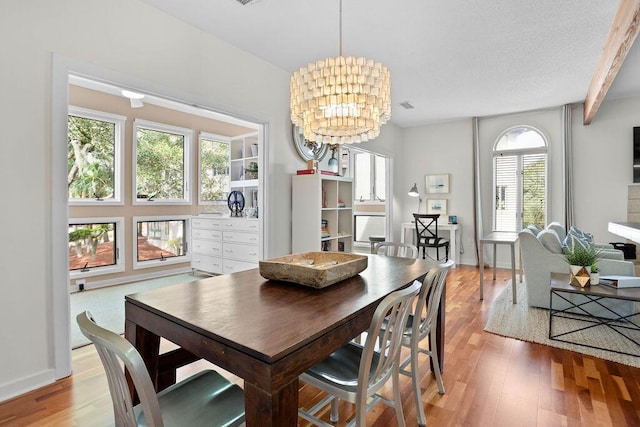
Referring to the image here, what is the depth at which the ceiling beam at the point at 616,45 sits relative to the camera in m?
2.21

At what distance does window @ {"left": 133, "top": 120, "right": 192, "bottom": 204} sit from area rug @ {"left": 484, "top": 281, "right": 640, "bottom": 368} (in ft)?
15.2

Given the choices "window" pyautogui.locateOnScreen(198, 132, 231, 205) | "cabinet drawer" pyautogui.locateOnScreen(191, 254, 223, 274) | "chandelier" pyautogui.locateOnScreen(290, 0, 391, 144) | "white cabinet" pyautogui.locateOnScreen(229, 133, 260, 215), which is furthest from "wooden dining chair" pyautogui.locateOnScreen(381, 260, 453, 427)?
"window" pyautogui.locateOnScreen(198, 132, 231, 205)

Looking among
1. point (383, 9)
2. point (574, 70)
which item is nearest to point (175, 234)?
point (383, 9)

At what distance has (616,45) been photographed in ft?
8.63

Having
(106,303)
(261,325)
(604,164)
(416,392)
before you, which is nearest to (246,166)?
(106,303)

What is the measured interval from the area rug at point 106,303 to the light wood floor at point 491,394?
0.39 meters

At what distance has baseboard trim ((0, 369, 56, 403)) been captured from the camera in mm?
1899

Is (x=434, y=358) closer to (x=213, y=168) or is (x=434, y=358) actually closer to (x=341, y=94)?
(x=341, y=94)

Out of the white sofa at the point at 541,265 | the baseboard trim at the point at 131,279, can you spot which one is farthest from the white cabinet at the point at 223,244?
the white sofa at the point at 541,265

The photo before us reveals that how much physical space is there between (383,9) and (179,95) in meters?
1.73

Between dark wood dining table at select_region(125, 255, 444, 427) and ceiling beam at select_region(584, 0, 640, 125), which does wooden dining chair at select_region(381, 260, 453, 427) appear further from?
ceiling beam at select_region(584, 0, 640, 125)

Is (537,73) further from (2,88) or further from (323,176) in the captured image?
(2,88)

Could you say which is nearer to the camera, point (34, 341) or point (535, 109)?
point (34, 341)

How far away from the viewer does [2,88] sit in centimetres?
188
